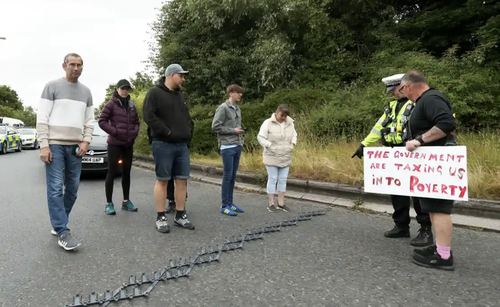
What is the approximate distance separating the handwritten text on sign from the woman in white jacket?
172cm

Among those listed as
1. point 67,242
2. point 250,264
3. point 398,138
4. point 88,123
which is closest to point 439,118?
point 398,138

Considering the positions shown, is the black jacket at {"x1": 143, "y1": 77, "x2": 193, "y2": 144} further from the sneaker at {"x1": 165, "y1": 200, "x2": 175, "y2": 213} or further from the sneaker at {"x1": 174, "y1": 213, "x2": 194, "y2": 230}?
the sneaker at {"x1": 165, "y1": 200, "x2": 175, "y2": 213}

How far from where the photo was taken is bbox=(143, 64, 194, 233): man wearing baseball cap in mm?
4309

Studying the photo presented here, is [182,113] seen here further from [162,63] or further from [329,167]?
[162,63]

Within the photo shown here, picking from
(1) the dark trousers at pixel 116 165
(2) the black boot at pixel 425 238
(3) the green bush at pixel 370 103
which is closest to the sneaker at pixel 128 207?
(1) the dark trousers at pixel 116 165

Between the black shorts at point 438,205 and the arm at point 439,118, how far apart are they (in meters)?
0.57

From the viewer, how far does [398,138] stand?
13.2 feet

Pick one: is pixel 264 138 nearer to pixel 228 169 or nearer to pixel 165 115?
pixel 228 169

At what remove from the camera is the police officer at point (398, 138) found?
396 cm

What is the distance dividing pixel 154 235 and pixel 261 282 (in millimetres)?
1794

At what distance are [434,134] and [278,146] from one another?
8.64 feet

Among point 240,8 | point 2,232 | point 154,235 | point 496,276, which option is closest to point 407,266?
point 496,276

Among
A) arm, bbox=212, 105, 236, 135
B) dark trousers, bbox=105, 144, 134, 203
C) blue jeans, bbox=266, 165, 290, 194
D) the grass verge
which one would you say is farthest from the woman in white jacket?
dark trousers, bbox=105, 144, 134, 203

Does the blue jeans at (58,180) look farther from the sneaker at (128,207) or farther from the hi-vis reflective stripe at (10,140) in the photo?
the hi-vis reflective stripe at (10,140)
